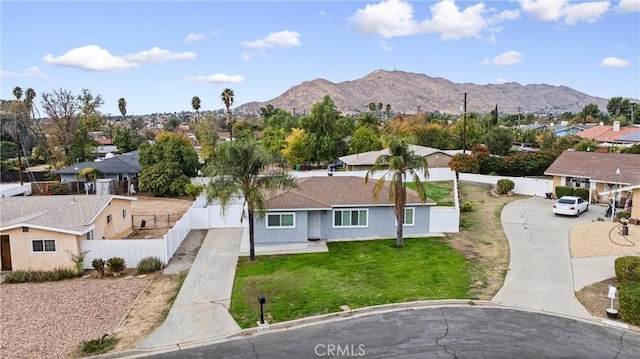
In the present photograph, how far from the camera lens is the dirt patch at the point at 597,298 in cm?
1688

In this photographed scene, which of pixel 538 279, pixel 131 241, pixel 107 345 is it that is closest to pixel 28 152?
pixel 131 241

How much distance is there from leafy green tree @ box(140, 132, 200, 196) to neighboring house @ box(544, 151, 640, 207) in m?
31.9

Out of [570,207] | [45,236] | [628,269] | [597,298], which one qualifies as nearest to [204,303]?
[45,236]

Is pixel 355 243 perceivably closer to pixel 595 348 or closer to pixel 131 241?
pixel 131 241

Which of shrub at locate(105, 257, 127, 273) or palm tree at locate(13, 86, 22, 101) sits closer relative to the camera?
shrub at locate(105, 257, 127, 273)

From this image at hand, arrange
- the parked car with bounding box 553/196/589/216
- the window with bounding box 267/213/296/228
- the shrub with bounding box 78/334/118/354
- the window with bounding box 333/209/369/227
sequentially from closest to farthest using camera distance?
the shrub with bounding box 78/334/118/354, the window with bounding box 267/213/296/228, the window with bounding box 333/209/369/227, the parked car with bounding box 553/196/589/216

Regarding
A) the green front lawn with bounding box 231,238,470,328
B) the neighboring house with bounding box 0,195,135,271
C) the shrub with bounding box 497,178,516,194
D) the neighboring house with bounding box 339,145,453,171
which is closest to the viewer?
the green front lawn with bounding box 231,238,470,328

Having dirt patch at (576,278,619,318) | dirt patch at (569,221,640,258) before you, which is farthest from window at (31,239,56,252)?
dirt patch at (569,221,640,258)

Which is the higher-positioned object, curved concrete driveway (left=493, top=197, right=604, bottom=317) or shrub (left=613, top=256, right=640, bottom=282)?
shrub (left=613, top=256, right=640, bottom=282)

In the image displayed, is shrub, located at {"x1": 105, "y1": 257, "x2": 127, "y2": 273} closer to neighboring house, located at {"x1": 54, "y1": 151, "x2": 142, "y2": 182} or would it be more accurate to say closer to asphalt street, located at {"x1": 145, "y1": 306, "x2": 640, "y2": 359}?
asphalt street, located at {"x1": 145, "y1": 306, "x2": 640, "y2": 359}

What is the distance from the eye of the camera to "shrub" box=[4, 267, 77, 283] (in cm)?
2140

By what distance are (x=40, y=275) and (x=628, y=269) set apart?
24.5 meters

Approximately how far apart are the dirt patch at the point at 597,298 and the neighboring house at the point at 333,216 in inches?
399

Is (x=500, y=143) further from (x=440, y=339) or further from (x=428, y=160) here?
(x=440, y=339)
